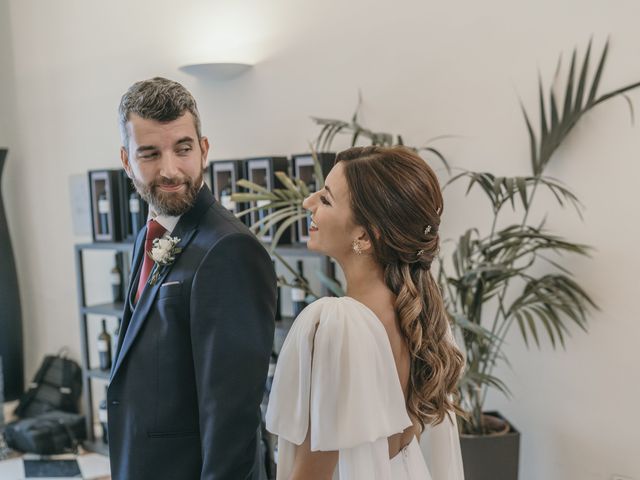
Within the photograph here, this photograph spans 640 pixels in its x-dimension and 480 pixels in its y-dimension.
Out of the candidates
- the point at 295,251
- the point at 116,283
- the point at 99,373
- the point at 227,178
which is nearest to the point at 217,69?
the point at 227,178

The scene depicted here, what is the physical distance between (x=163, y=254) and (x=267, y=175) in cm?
193

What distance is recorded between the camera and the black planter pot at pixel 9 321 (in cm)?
496

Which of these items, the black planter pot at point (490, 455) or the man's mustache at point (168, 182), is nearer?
the man's mustache at point (168, 182)

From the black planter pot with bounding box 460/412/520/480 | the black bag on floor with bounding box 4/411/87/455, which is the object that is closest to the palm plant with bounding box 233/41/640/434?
the black planter pot with bounding box 460/412/520/480

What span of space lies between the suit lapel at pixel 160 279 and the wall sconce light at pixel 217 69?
236cm

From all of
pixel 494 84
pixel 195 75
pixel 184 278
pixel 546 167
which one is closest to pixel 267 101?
pixel 195 75

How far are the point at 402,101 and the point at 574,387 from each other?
152 centimetres

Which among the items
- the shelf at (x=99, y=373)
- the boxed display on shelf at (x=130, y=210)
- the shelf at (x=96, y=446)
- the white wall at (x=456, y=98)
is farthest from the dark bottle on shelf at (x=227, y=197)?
the shelf at (x=96, y=446)

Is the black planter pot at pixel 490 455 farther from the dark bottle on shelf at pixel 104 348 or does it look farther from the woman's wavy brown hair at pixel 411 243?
the dark bottle on shelf at pixel 104 348

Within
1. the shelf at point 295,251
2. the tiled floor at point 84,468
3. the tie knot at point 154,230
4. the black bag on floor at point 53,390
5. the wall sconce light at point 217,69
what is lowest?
the tiled floor at point 84,468

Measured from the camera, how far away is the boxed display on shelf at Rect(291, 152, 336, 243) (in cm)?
331

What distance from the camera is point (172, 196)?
1.66 metres

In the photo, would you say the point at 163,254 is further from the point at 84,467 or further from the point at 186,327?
the point at 84,467

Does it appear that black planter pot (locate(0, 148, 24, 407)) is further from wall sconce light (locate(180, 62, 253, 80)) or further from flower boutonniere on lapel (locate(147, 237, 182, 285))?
flower boutonniere on lapel (locate(147, 237, 182, 285))
